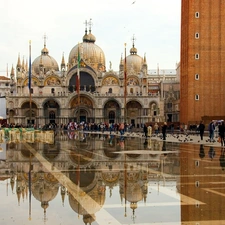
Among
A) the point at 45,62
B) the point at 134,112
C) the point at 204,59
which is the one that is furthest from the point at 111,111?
the point at 204,59

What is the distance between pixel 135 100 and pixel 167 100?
59.3 feet

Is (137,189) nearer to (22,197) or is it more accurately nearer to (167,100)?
(22,197)

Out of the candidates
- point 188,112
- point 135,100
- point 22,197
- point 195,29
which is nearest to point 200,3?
point 195,29

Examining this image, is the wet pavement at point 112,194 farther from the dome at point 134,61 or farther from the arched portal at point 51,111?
the dome at point 134,61

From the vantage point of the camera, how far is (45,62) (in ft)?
322

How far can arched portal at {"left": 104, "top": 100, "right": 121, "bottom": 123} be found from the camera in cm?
8506

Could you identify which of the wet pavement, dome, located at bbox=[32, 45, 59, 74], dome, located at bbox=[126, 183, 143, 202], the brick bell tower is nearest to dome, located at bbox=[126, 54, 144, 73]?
dome, located at bbox=[32, 45, 59, 74]

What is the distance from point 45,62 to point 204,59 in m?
48.6

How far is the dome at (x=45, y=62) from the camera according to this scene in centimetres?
9688

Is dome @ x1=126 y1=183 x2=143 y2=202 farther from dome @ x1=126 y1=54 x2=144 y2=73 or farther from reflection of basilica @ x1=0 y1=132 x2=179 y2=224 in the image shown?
dome @ x1=126 y1=54 x2=144 y2=73

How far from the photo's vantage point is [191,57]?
5709cm

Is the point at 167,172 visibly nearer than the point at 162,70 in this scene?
Yes

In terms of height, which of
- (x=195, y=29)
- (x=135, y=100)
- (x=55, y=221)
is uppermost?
(x=195, y=29)

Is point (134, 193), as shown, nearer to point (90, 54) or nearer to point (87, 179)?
point (87, 179)
